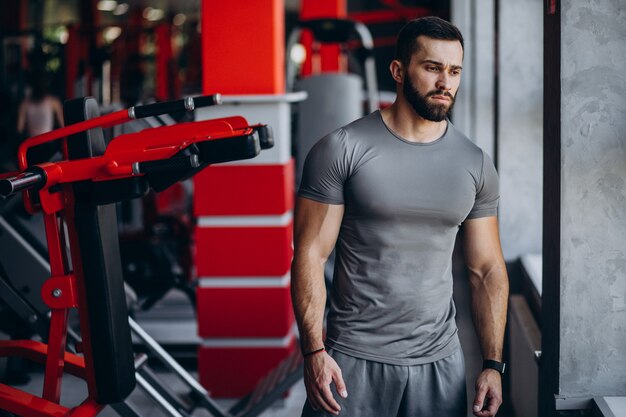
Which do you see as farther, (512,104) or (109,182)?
(512,104)

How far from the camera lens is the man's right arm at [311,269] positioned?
6.84ft

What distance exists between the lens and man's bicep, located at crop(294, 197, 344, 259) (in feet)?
6.91

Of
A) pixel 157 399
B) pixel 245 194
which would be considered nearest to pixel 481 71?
pixel 245 194

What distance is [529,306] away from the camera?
3812 millimetres

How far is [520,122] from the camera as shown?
4.20 m

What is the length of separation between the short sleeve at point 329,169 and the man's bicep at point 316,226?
0.07 ft

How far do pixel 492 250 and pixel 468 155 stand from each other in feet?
0.91

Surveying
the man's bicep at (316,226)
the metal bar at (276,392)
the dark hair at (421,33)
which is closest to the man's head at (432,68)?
the dark hair at (421,33)

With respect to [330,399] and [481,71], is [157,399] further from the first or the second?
[481,71]

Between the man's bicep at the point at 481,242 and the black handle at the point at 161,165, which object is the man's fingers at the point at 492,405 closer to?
the man's bicep at the point at 481,242

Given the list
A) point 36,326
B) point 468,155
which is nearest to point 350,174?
point 468,155

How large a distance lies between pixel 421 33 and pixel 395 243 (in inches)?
20.2

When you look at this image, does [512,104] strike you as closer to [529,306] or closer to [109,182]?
[529,306]

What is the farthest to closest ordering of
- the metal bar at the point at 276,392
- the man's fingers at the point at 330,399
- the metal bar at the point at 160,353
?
the metal bar at the point at 276,392, the metal bar at the point at 160,353, the man's fingers at the point at 330,399
